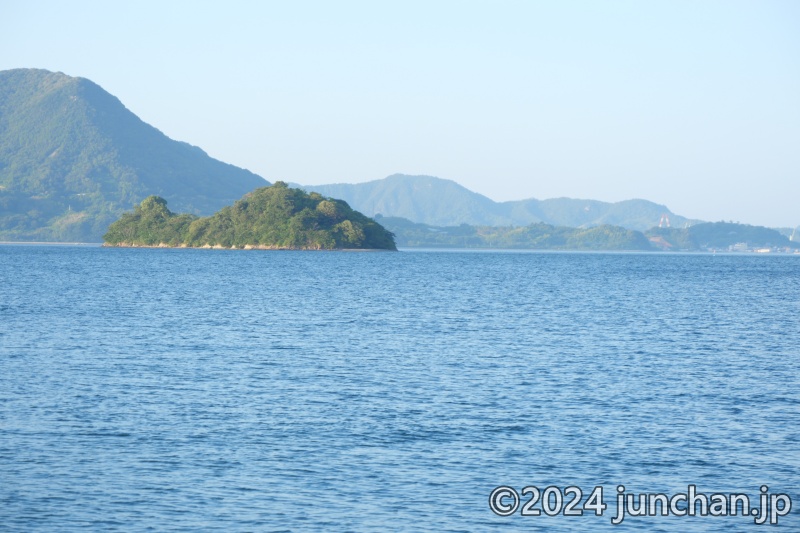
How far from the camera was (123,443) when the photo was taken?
88.4 ft

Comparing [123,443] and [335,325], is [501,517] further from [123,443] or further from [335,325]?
[335,325]

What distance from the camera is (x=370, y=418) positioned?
3075 cm

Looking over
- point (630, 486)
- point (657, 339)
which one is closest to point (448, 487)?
point (630, 486)

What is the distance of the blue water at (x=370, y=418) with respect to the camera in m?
22.1

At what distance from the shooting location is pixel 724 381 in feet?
130

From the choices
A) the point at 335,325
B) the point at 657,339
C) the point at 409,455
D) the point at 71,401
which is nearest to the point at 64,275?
the point at 335,325

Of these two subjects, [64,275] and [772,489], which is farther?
[64,275]

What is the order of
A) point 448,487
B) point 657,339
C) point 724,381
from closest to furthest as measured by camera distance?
point 448,487
point 724,381
point 657,339

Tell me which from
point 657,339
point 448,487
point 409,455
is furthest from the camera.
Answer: point 657,339

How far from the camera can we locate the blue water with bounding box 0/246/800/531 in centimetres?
2208

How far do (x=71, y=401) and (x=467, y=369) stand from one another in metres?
16.8

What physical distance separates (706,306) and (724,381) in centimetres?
4696

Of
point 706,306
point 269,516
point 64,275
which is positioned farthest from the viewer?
point 64,275

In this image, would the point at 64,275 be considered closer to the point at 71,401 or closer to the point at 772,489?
the point at 71,401
